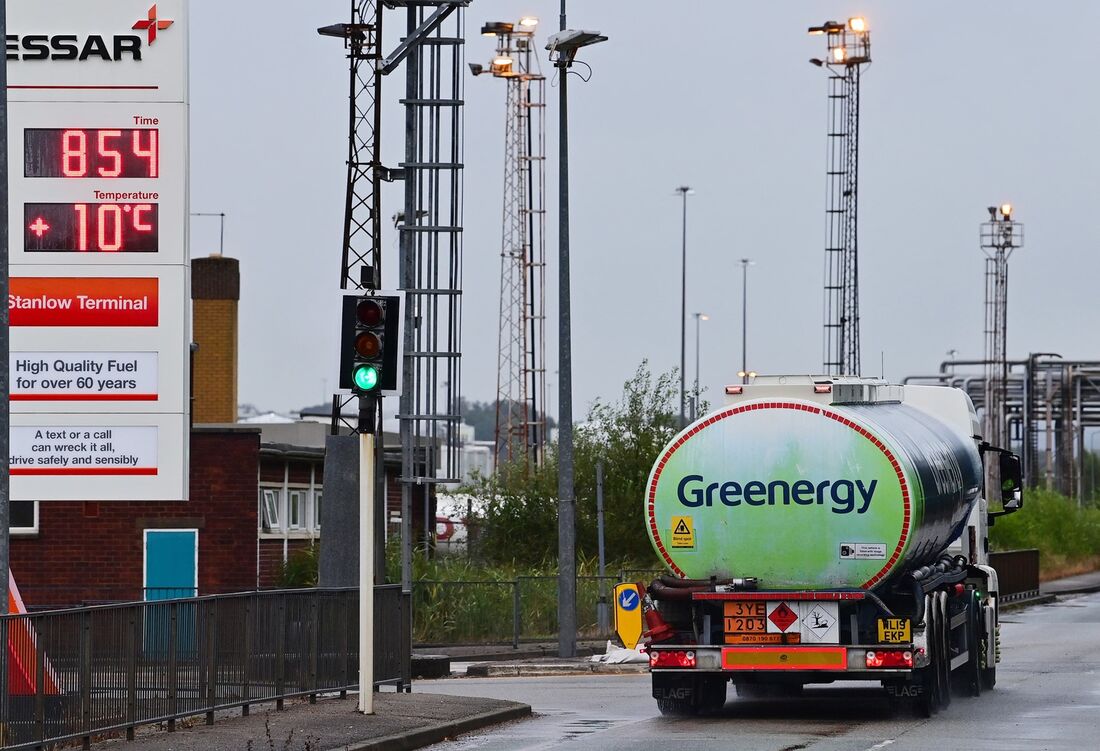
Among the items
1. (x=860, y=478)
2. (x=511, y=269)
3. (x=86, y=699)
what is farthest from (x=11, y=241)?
(x=511, y=269)

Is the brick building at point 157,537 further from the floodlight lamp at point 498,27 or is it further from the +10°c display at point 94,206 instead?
the floodlight lamp at point 498,27

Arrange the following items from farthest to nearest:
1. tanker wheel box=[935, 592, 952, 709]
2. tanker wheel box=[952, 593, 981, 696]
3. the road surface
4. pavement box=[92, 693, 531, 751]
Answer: tanker wheel box=[952, 593, 981, 696], tanker wheel box=[935, 592, 952, 709], the road surface, pavement box=[92, 693, 531, 751]

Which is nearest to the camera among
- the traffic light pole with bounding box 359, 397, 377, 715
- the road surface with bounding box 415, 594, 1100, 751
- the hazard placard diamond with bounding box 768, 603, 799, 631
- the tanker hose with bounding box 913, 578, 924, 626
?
the road surface with bounding box 415, 594, 1100, 751

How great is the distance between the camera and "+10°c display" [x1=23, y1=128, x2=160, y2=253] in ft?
65.4

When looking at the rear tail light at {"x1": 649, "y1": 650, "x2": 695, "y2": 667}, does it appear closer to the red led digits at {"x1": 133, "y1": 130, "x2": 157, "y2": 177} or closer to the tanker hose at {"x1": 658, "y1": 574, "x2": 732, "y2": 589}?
the tanker hose at {"x1": 658, "y1": 574, "x2": 732, "y2": 589}

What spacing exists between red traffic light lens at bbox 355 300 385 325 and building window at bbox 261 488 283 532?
2095cm

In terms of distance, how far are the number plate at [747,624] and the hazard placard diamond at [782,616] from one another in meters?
0.06

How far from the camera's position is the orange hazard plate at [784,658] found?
17.3 metres

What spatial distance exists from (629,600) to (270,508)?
1930 centimetres

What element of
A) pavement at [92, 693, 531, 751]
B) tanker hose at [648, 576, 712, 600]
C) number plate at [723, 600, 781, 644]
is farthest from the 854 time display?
number plate at [723, 600, 781, 644]

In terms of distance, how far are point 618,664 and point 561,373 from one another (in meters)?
4.36

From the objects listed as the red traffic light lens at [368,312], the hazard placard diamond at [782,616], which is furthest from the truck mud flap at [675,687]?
the red traffic light lens at [368,312]

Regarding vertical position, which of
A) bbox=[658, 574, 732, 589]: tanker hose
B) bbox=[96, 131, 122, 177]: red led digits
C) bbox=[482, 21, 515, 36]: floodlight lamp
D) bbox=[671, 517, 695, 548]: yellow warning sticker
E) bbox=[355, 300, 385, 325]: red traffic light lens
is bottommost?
bbox=[658, 574, 732, 589]: tanker hose

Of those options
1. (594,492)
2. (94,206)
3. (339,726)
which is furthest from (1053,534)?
(339,726)
